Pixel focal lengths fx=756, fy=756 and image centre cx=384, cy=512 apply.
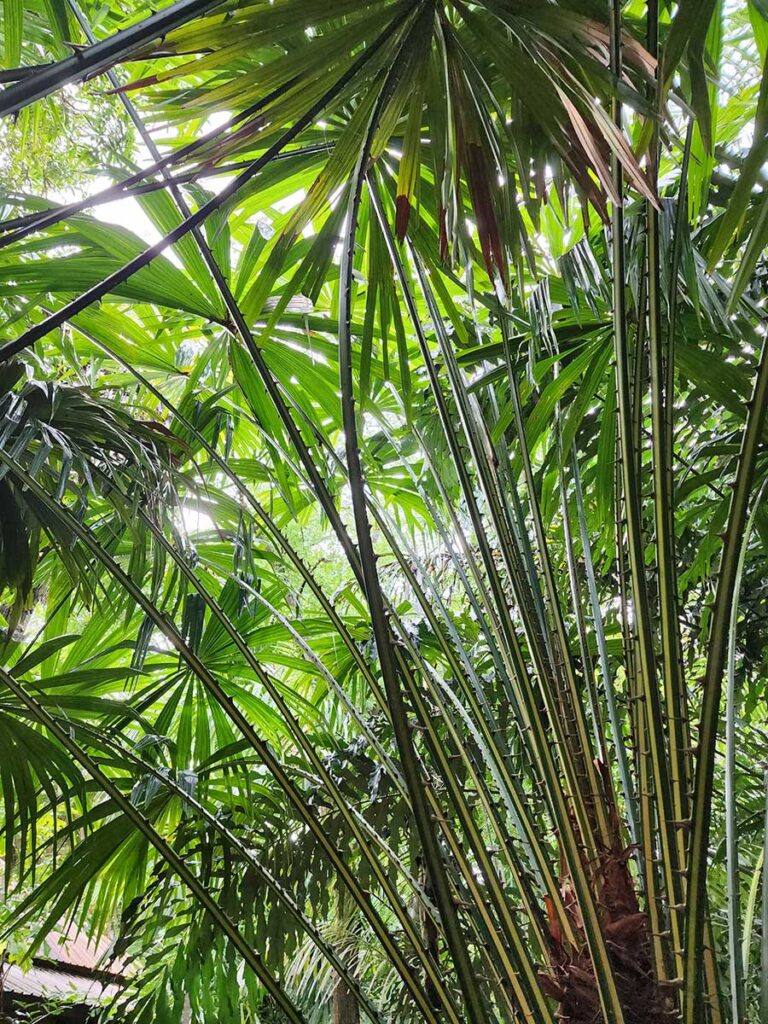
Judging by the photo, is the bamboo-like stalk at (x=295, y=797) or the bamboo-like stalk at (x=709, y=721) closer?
the bamboo-like stalk at (x=709, y=721)

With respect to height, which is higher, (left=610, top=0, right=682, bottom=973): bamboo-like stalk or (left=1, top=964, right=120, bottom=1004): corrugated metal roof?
(left=610, top=0, right=682, bottom=973): bamboo-like stalk

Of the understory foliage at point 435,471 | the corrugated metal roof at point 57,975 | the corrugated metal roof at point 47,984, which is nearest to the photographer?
the understory foliage at point 435,471

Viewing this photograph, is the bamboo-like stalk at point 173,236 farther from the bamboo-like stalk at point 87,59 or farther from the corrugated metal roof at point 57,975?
the corrugated metal roof at point 57,975

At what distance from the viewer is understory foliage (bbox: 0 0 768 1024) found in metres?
0.59

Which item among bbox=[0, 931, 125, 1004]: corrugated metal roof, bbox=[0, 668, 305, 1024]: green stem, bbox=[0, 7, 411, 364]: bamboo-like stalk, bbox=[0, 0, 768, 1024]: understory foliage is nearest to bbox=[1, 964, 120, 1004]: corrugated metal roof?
bbox=[0, 931, 125, 1004]: corrugated metal roof

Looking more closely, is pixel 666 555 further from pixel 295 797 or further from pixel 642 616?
pixel 295 797

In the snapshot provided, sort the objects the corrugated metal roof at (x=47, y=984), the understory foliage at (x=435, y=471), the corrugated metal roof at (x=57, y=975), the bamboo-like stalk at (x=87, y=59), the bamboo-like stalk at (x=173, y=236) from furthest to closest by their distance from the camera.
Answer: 1. the corrugated metal roof at (x=57, y=975)
2. the corrugated metal roof at (x=47, y=984)
3. the understory foliage at (x=435, y=471)
4. the bamboo-like stalk at (x=173, y=236)
5. the bamboo-like stalk at (x=87, y=59)

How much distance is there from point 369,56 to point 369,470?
4.45ft

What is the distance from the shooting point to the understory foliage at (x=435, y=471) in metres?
0.59

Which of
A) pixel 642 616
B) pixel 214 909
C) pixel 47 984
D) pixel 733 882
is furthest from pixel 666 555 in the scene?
pixel 47 984

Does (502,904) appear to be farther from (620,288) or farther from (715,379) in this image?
(715,379)

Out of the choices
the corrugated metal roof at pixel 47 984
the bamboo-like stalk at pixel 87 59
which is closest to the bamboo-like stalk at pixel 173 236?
the bamboo-like stalk at pixel 87 59

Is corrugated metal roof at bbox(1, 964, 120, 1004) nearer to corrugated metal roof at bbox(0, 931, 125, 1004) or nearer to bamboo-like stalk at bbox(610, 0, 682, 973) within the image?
corrugated metal roof at bbox(0, 931, 125, 1004)

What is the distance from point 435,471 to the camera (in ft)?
3.09
